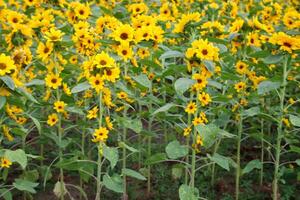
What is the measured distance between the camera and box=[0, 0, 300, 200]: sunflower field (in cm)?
305

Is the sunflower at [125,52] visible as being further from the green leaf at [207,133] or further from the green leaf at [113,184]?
the green leaf at [113,184]

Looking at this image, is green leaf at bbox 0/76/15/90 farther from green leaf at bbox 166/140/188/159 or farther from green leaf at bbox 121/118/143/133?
green leaf at bbox 166/140/188/159

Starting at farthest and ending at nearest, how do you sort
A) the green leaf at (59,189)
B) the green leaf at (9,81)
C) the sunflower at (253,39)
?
the sunflower at (253,39) → the green leaf at (59,189) → the green leaf at (9,81)

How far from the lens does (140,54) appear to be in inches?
143

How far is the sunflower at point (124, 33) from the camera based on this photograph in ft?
10.2

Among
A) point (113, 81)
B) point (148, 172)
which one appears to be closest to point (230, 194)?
point (148, 172)

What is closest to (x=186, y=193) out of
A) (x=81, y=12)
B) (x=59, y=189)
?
(x=59, y=189)

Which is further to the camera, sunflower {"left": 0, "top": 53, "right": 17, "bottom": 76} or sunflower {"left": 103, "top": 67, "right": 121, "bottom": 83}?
sunflower {"left": 103, "top": 67, "right": 121, "bottom": 83}

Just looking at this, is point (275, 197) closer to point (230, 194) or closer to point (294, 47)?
point (230, 194)

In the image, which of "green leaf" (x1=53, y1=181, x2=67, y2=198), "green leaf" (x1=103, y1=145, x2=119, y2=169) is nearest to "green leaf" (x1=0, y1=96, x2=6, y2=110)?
"green leaf" (x1=103, y1=145, x2=119, y2=169)

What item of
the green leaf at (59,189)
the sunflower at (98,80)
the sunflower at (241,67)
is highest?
the sunflower at (98,80)

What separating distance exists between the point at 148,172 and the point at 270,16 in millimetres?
2116

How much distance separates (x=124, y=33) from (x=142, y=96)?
78cm

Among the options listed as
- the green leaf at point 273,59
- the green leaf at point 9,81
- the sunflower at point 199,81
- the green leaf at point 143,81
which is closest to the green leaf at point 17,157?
the green leaf at point 9,81
